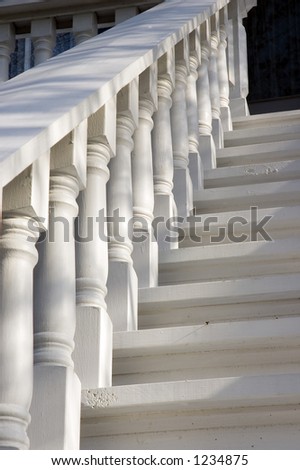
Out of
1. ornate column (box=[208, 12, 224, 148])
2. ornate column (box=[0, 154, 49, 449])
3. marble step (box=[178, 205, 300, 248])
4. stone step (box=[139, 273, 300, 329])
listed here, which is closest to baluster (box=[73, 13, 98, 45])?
ornate column (box=[208, 12, 224, 148])

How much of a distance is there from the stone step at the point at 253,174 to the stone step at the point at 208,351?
0.98 m

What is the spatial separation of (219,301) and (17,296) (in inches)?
33.5

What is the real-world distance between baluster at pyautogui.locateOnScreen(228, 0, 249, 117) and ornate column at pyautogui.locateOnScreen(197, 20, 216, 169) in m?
0.50

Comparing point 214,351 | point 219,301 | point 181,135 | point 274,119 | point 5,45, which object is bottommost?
point 214,351

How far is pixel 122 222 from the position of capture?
6.86 feet

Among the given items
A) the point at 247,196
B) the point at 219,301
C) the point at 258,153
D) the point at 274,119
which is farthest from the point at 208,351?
the point at 274,119

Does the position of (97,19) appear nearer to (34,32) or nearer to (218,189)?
(34,32)

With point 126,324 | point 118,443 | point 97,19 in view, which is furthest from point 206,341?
point 97,19

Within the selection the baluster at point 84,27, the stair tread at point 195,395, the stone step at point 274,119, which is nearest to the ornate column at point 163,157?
the stair tread at point 195,395

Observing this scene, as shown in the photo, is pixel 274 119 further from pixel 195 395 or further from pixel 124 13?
pixel 195 395

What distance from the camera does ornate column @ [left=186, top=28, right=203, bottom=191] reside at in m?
2.88

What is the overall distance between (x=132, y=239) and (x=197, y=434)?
59 cm

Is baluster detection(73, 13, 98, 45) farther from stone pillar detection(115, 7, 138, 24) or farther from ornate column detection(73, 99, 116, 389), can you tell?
ornate column detection(73, 99, 116, 389)

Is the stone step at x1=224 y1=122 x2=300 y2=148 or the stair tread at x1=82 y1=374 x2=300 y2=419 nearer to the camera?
the stair tread at x1=82 y1=374 x2=300 y2=419
